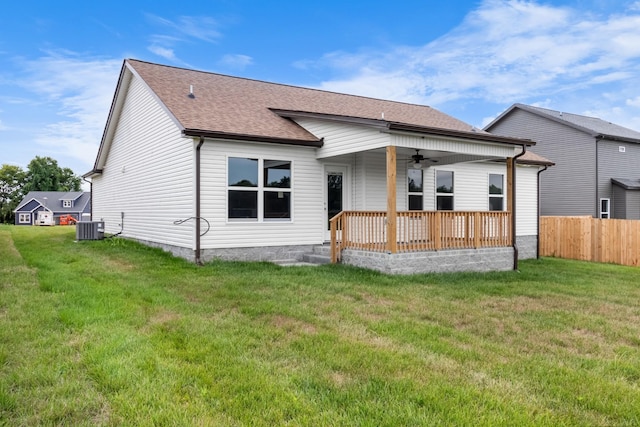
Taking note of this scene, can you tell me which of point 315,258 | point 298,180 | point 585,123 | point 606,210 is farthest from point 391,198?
point 585,123

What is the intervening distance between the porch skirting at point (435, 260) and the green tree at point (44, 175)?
73724 millimetres

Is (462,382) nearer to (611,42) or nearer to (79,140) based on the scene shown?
(611,42)

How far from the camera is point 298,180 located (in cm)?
1105

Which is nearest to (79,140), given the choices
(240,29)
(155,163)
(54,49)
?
(54,49)

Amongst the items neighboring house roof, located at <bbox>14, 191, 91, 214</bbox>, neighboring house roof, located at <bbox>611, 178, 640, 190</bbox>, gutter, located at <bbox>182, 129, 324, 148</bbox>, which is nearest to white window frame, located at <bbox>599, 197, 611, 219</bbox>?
neighboring house roof, located at <bbox>611, 178, 640, 190</bbox>

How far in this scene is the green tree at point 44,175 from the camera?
68.8m

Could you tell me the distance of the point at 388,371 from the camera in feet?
11.9

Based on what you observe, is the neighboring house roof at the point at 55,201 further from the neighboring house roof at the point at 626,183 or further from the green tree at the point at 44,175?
the neighboring house roof at the point at 626,183

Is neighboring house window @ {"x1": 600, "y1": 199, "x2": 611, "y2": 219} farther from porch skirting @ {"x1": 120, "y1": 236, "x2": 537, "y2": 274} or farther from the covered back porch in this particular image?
porch skirting @ {"x1": 120, "y1": 236, "x2": 537, "y2": 274}

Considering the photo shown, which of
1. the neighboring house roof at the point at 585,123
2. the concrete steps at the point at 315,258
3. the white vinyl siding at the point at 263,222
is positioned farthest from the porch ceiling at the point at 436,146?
the neighboring house roof at the point at 585,123

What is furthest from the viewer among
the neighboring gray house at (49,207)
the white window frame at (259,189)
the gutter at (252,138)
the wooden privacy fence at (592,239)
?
the neighboring gray house at (49,207)

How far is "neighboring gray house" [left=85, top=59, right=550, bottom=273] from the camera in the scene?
9.63m

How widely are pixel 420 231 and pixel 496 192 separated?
6562mm

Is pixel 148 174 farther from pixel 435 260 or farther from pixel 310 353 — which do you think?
pixel 310 353
